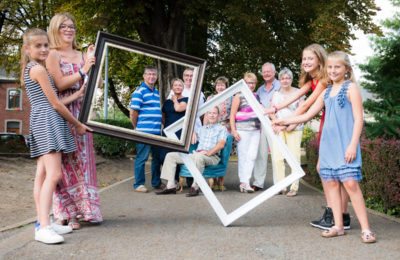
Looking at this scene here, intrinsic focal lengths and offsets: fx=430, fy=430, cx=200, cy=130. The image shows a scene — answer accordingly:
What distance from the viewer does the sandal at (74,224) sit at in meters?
4.59

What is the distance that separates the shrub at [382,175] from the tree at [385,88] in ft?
2.76

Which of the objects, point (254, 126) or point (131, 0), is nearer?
point (254, 126)

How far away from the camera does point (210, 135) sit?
301 inches

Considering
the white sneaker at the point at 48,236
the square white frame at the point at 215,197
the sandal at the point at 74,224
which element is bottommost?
the sandal at the point at 74,224

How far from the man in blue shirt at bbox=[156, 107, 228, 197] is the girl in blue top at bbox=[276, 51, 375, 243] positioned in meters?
3.06

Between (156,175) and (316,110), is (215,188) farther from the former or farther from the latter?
(316,110)

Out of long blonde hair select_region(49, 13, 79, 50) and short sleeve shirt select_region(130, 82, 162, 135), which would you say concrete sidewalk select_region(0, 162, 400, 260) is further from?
long blonde hair select_region(49, 13, 79, 50)

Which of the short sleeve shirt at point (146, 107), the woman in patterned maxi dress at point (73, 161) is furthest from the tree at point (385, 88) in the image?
the woman in patterned maxi dress at point (73, 161)

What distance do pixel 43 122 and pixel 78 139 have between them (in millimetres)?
530

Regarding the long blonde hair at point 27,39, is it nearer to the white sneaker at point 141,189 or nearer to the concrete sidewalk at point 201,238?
the concrete sidewalk at point 201,238

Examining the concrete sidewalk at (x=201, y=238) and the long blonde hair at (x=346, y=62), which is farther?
the long blonde hair at (x=346, y=62)

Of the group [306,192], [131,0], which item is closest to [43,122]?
[306,192]

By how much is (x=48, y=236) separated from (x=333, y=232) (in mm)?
2794

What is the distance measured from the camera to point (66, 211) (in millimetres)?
4652
